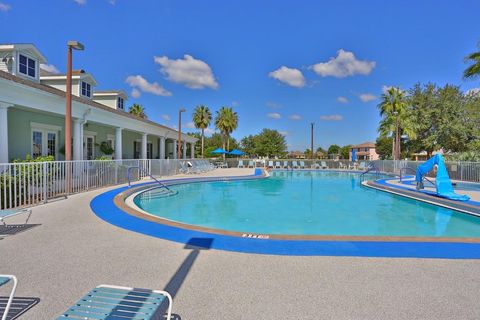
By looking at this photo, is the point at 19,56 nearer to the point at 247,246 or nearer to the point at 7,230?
the point at 7,230

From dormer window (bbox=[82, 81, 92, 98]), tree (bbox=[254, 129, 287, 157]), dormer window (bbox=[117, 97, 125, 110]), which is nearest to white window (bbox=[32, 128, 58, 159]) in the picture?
dormer window (bbox=[82, 81, 92, 98])

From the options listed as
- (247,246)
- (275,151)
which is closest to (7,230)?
(247,246)

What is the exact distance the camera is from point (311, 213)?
980cm

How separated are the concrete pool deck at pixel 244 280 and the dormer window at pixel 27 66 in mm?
11791

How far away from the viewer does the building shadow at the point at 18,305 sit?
100 inches

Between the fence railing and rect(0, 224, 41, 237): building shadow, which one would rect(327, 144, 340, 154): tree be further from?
rect(0, 224, 41, 237): building shadow

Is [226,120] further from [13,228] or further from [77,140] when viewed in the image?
[13,228]

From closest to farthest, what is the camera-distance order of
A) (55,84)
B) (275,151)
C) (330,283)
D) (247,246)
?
(330,283) → (247,246) → (55,84) → (275,151)

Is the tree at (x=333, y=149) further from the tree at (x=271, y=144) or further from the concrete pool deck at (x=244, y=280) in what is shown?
Result: the concrete pool deck at (x=244, y=280)

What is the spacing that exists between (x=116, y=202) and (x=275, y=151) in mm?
51348

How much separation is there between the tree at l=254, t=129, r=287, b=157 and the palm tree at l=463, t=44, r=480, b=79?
4300cm

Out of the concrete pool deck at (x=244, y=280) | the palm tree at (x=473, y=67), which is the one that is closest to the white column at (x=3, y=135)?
the concrete pool deck at (x=244, y=280)

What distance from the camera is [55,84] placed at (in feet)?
55.8

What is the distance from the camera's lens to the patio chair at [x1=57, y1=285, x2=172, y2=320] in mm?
2068
